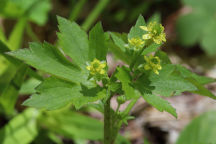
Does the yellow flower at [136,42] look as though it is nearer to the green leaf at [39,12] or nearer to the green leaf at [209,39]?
the green leaf at [39,12]

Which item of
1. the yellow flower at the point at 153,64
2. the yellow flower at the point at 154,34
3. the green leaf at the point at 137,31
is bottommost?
the yellow flower at the point at 153,64

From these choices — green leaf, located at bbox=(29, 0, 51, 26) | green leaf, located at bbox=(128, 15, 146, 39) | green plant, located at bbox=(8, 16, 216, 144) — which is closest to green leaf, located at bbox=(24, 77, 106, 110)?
green plant, located at bbox=(8, 16, 216, 144)

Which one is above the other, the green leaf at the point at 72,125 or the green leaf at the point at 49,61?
the green leaf at the point at 49,61

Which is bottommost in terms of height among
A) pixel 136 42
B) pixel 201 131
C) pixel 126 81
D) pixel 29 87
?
pixel 29 87

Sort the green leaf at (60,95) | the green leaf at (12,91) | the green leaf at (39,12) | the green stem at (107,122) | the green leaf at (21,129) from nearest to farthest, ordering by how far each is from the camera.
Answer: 1. the green leaf at (60,95)
2. the green stem at (107,122)
3. the green leaf at (12,91)
4. the green leaf at (21,129)
5. the green leaf at (39,12)

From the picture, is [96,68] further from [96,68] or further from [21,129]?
[21,129]

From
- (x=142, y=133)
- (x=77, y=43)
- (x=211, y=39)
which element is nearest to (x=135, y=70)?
(x=77, y=43)

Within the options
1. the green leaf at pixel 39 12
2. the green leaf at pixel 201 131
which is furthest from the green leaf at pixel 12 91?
the green leaf at pixel 201 131

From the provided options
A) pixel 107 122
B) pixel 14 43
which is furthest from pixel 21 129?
pixel 107 122
